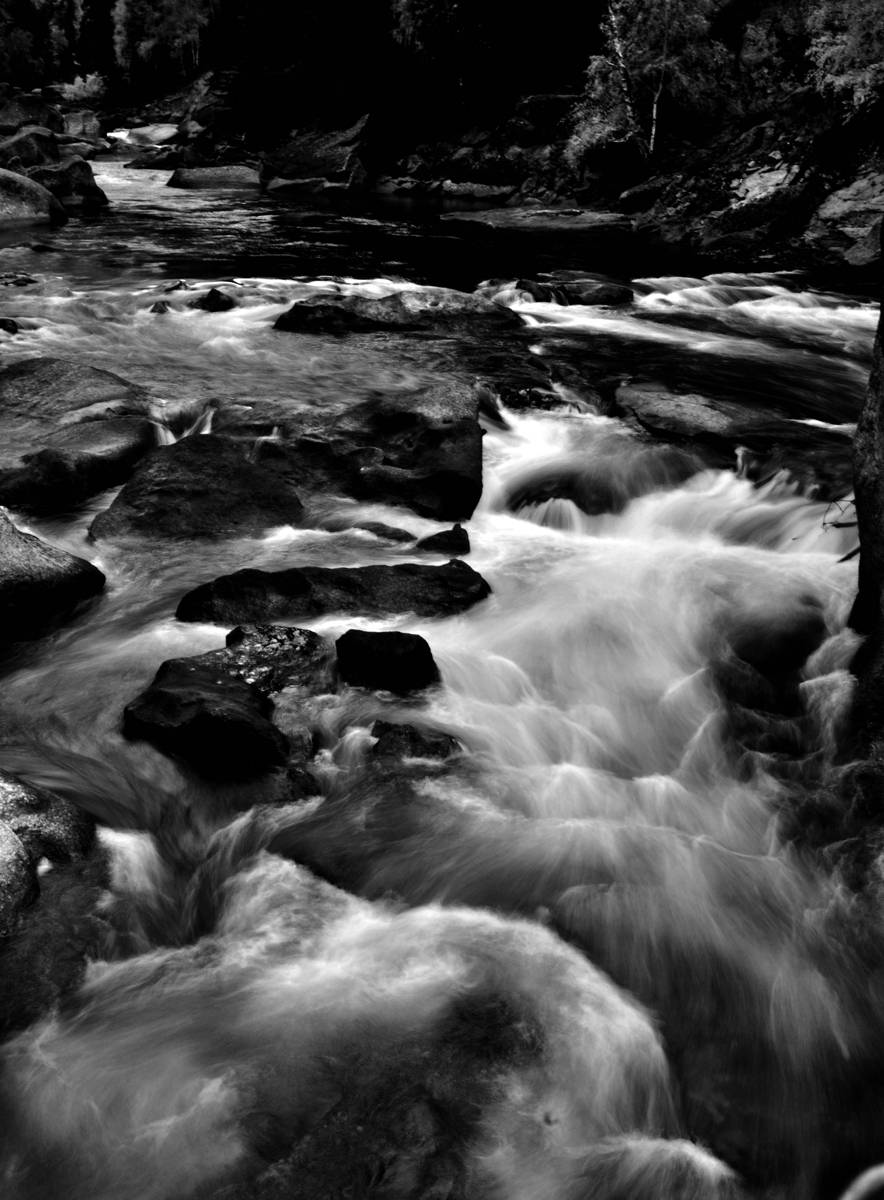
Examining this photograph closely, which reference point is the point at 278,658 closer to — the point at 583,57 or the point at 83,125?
the point at 583,57

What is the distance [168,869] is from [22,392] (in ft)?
21.6

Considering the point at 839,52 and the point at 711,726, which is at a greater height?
the point at 839,52

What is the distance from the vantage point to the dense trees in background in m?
22.7

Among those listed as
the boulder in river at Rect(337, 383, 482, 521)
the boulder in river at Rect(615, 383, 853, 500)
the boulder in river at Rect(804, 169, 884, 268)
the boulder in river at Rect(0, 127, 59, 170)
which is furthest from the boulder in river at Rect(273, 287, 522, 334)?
the boulder in river at Rect(0, 127, 59, 170)

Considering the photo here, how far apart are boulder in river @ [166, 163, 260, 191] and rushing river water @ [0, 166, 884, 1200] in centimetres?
2728

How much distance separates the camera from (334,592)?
6594mm

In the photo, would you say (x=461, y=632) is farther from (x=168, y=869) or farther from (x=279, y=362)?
(x=279, y=362)

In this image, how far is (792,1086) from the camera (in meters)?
3.55

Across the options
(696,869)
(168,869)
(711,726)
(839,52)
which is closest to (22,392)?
(168,869)

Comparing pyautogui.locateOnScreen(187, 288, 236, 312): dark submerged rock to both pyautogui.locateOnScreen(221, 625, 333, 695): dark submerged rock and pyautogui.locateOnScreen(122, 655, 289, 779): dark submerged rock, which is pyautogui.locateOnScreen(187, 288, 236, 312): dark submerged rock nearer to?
pyautogui.locateOnScreen(221, 625, 333, 695): dark submerged rock

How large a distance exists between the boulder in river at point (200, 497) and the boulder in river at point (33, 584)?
991 millimetres

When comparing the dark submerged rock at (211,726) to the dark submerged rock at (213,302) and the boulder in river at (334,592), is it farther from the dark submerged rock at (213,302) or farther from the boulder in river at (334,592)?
the dark submerged rock at (213,302)

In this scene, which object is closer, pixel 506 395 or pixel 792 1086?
pixel 792 1086

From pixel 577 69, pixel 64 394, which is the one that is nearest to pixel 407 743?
pixel 64 394
